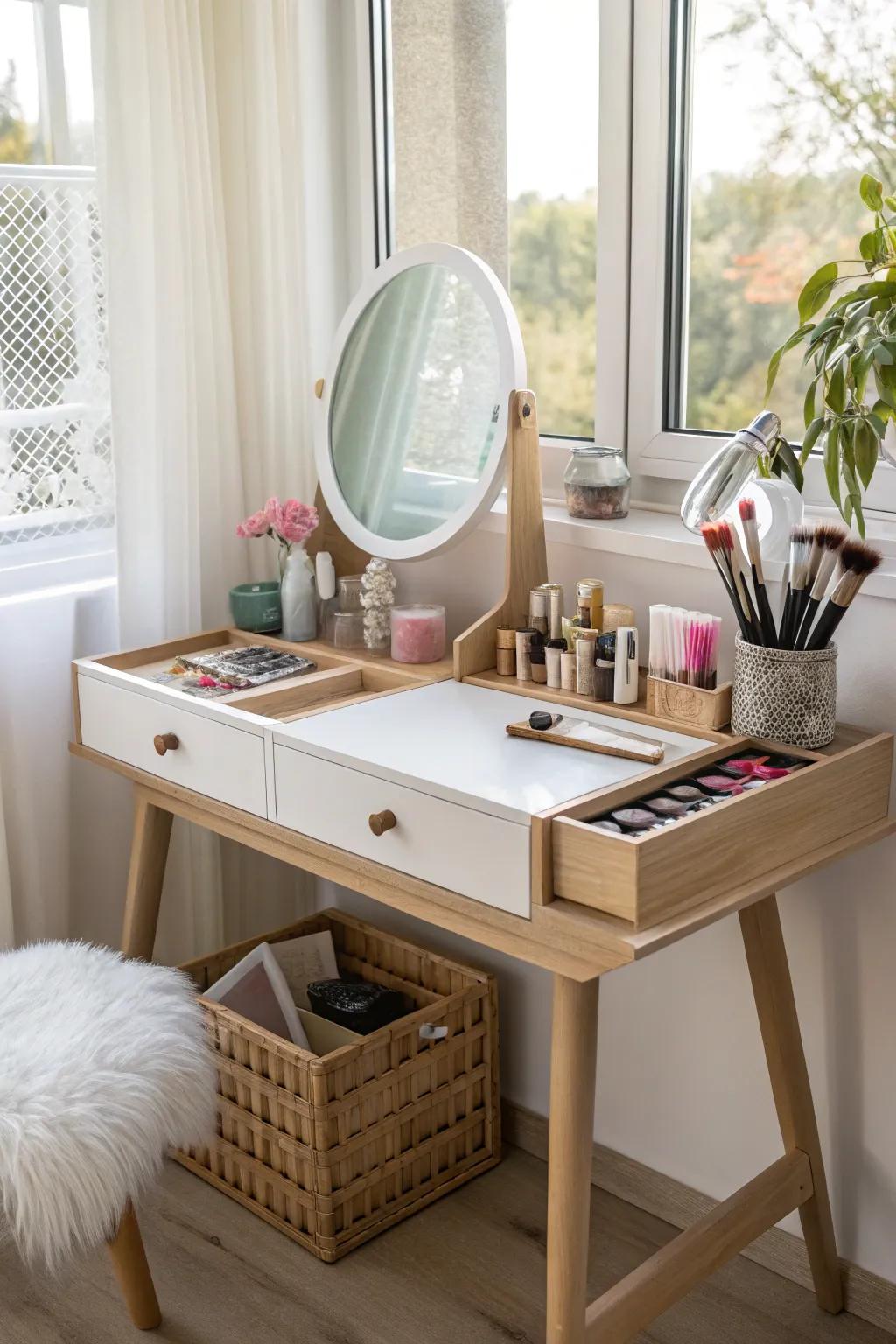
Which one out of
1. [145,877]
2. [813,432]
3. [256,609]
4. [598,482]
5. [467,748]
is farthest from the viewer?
[256,609]

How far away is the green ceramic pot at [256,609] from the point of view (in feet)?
7.15

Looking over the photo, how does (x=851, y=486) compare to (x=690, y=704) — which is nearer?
(x=851, y=486)

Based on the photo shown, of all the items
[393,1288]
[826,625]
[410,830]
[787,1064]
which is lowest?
[393,1288]

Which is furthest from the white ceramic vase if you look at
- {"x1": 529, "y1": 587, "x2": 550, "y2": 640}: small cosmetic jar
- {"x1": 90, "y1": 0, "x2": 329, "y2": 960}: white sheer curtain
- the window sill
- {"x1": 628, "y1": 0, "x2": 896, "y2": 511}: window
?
{"x1": 628, "y1": 0, "x2": 896, "y2": 511}: window

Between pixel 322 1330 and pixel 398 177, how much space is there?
1.76 metres

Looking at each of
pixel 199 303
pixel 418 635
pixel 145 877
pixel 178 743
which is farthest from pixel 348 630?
pixel 199 303

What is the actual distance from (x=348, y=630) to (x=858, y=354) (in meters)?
0.93

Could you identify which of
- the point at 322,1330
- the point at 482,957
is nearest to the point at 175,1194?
the point at 322,1330

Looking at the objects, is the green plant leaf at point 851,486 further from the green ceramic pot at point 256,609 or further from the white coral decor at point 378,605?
the green ceramic pot at point 256,609

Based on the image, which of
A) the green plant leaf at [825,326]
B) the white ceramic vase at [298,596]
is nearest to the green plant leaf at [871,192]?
the green plant leaf at [825,326]

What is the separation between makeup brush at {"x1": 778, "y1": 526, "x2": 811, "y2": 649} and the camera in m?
1.51

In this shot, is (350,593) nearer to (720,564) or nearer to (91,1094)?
(720,564)

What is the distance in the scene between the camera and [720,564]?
1554mm

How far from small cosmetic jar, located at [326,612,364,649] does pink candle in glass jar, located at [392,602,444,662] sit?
0.11m
